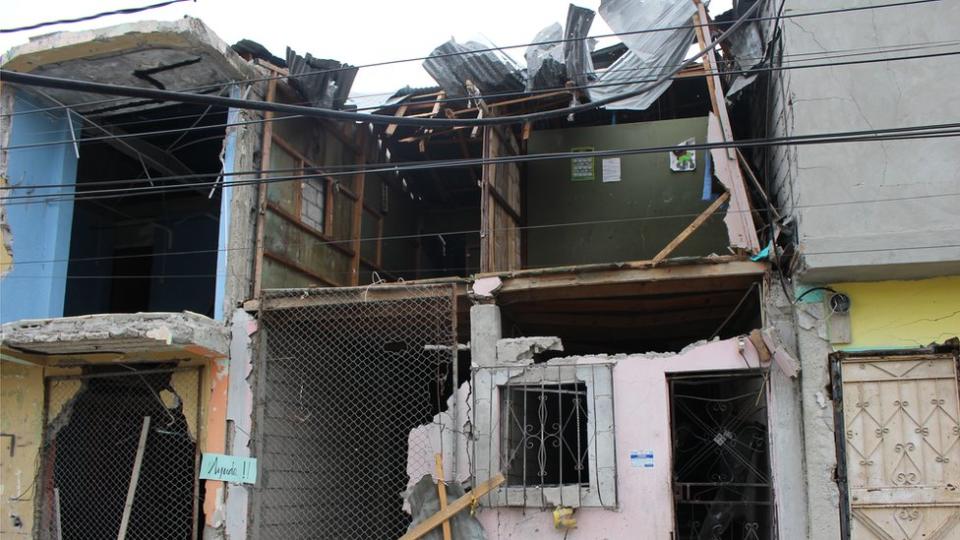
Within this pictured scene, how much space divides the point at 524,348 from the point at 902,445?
359cm

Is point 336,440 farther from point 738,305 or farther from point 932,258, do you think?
point 932,258

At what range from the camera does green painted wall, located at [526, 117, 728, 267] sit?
10.8 m

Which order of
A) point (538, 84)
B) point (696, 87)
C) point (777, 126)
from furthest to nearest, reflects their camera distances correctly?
1. point (696, 87)
2. point (538, 84)
3. point (777, 126)

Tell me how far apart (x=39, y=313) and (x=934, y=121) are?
987cm

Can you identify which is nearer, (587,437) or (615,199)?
(587,437)

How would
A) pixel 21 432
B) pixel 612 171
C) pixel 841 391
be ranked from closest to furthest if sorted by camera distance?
pixel 841 391 < pixel 21 432 < pixel 612 171

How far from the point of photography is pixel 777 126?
859 centimetres

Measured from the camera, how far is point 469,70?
9.55 m

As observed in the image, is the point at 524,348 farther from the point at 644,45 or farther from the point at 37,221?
the point at 37,221

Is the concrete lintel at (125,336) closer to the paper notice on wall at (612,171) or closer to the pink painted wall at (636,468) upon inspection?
the pink painted wall at (636,468)

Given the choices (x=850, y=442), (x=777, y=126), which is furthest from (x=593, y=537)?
(x=777, y=126)

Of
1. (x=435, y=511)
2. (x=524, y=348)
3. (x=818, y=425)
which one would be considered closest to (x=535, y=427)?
(x=524, y=348)

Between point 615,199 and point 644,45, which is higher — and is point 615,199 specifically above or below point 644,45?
below

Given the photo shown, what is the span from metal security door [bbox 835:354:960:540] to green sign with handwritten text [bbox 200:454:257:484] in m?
5.99
